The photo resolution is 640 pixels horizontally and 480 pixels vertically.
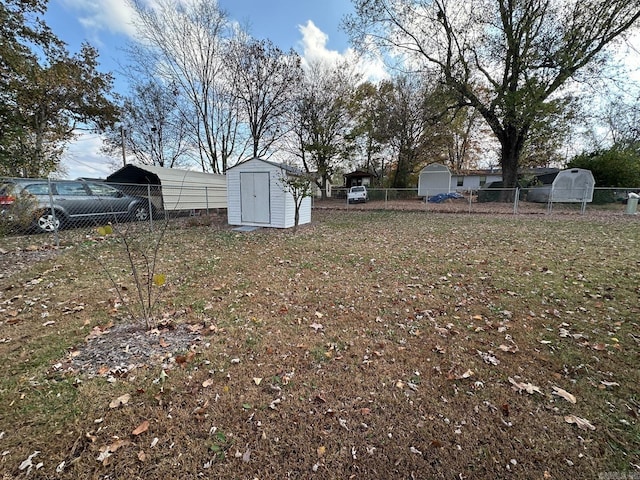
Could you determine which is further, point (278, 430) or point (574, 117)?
point (574, 117)

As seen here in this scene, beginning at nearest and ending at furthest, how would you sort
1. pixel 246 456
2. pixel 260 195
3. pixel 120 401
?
pixel 246 456
pixel 120 401
pixel 260 195

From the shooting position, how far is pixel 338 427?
185 centimetres

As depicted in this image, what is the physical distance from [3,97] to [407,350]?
57.7 feet

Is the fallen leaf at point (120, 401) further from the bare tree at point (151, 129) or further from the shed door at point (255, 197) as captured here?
the bare tree at point (151, 129)

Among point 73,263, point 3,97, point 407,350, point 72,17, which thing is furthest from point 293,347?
point 3,97

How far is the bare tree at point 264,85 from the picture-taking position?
16895 mm

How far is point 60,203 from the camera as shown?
288 inches

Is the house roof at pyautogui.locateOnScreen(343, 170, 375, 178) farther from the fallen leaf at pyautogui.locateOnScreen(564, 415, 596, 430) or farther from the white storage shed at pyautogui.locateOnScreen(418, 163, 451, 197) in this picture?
the fallen leaf at pyautogui.locateOnScreen(564, 415, 596, 430)

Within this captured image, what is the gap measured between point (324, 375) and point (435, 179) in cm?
2317

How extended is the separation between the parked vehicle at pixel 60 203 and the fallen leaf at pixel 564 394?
231 inches

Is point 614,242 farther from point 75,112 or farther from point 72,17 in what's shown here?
point 75,112

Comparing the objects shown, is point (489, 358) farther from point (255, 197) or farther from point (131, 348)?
point (255, 197)

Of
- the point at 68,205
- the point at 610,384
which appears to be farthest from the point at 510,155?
the point at 68,205

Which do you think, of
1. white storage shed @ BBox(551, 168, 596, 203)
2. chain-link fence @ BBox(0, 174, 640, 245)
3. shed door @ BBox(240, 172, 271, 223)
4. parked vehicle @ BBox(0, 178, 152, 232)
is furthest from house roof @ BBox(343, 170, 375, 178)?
parked vehicle @ BBox(0, 178, 152, 232)
